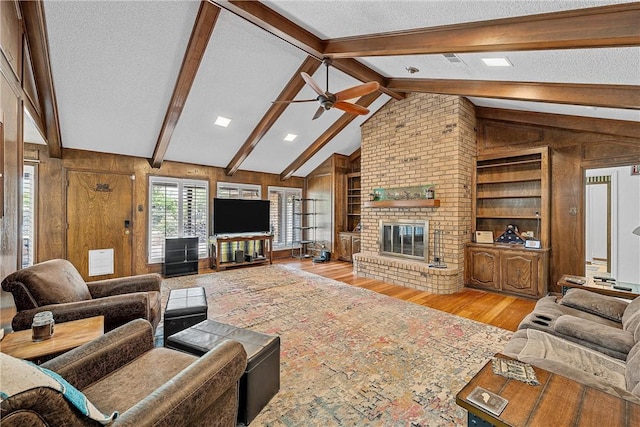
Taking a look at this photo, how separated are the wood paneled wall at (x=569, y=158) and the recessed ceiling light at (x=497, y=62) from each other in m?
1.91

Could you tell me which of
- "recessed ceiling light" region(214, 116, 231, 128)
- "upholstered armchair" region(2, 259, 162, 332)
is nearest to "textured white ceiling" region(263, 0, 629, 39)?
"recessed ceiling light" region(214, 116, 231, 128)

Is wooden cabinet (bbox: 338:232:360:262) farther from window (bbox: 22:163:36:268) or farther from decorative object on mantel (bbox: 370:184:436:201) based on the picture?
window (bbox: 22:163:36:268)

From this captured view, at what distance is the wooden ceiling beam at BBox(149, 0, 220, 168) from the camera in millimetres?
3145

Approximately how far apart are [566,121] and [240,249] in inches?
269

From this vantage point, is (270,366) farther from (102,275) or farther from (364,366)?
(102,275)

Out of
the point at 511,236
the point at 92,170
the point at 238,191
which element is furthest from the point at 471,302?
the point at 92,170

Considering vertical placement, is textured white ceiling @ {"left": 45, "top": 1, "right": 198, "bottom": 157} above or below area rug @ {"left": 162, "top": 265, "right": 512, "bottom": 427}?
above

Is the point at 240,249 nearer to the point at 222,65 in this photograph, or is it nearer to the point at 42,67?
the point at 222,65

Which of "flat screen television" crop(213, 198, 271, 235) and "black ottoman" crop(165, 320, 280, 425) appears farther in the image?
"flat screen television" crop(213, 198, 271, 235)

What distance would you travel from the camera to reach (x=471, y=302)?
4.19m

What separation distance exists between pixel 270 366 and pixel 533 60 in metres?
3.73

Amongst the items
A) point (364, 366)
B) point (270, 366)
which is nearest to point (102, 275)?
point (270, 366)

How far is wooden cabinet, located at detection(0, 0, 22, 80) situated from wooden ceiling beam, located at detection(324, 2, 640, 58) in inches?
130

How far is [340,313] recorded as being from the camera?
3695mm
